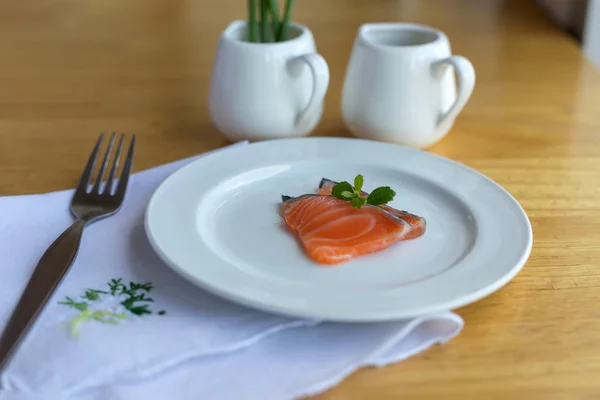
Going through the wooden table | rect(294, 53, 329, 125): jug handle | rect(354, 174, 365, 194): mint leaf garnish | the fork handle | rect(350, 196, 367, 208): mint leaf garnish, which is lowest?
the wooden table

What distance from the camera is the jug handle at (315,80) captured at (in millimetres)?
910

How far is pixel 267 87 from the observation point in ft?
3.05

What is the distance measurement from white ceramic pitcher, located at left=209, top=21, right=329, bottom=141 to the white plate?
5cm

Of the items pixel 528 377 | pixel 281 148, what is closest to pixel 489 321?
pixel 528 377

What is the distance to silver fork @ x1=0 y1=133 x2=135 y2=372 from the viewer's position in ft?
1.91

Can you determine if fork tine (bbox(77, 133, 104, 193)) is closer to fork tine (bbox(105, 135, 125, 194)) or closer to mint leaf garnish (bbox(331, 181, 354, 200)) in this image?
fork tine (bbox(105, 135, 125, 194))

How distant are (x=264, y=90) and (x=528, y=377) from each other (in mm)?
504

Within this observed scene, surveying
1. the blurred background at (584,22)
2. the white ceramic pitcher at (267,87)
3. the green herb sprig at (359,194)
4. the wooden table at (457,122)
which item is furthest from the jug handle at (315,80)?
the blurred background at (584,22)

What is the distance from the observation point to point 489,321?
0.65m

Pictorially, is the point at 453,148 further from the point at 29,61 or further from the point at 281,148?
the point at 29,61

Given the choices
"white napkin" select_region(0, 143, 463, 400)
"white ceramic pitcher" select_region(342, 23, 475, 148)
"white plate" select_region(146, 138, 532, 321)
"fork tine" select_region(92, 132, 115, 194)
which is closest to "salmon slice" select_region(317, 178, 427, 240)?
"white plate" select_region(146, 138, 532, 321)

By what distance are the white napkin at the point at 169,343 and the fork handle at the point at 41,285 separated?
11 mm

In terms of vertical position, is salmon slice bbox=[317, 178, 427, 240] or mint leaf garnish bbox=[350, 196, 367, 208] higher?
mint leaf garnish bbox=[350, 196, 367, 208]

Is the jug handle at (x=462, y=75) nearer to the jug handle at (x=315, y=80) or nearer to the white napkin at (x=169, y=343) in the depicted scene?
the jug handle at (x=315, y=80)
